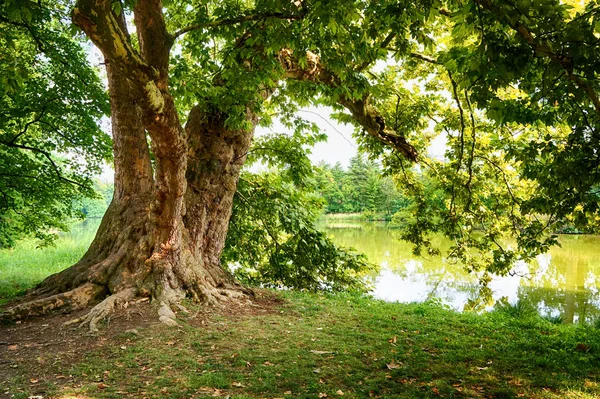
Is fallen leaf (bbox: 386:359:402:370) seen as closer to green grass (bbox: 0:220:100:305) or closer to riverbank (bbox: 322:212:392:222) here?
green grass (bbox: 0:220:100:305)

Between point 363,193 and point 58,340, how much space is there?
182 ft

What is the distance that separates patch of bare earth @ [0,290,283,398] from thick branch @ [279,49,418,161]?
458cm

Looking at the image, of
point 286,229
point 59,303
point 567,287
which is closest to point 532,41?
point 59,303

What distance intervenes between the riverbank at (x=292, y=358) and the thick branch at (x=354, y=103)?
4199 millimetres

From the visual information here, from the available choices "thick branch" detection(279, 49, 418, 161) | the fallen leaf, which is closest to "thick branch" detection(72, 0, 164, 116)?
"thick branch" detection(279, 49, 418, 161)

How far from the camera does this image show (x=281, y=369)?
392 cm

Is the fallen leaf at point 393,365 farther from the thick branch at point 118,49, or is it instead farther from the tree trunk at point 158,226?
the thick branch at point 118,49

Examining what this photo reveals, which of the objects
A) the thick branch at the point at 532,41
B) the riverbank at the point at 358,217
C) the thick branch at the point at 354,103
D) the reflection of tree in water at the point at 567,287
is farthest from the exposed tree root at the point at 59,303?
the riverbank at the point at 358,217

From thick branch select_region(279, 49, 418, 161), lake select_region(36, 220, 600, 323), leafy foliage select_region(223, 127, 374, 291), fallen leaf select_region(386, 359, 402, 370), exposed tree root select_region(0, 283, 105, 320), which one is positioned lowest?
lake select_region(36, 220, 600, 323)

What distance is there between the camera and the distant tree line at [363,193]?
53594 millimetres

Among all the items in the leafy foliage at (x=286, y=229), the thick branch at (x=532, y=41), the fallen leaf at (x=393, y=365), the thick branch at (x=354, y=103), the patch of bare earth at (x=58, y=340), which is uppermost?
the thick branch at (x=354, y=103)

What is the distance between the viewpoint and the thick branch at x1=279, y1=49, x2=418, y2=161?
768 cm

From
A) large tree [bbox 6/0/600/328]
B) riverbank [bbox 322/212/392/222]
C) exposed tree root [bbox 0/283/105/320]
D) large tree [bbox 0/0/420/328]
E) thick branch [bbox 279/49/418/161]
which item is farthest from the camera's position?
riverbank [bbox 322/212/392/222]

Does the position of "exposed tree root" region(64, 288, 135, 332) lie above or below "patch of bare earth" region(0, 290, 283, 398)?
above
